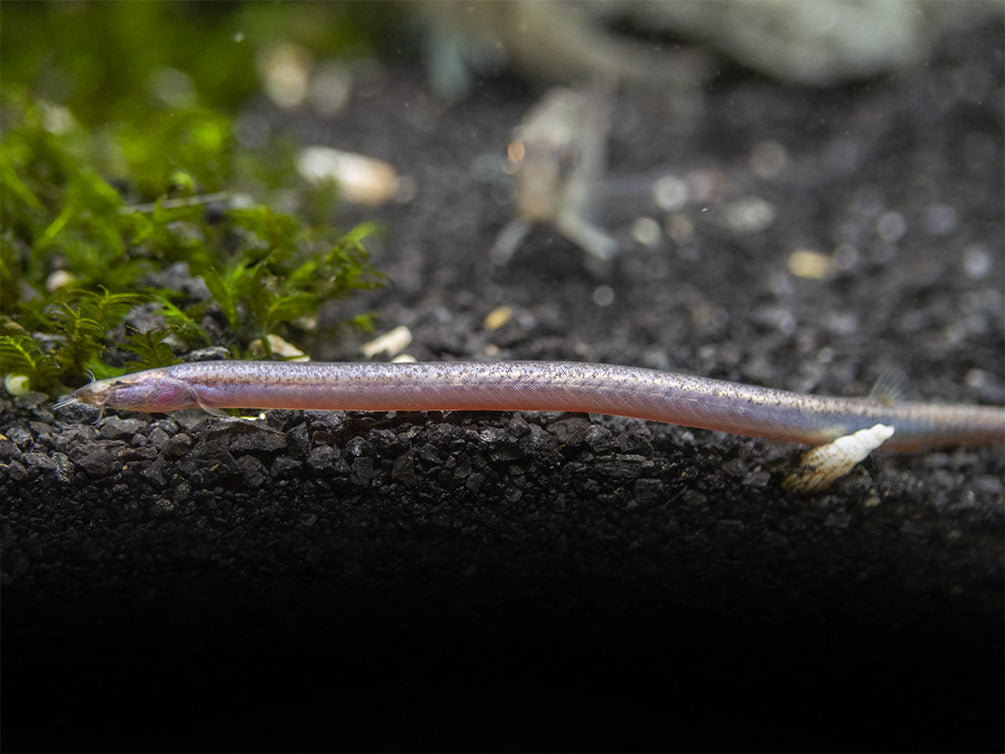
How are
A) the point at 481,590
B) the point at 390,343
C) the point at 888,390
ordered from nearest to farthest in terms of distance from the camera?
the point at 481,590 < the point at 888,390 < the point at 390,343

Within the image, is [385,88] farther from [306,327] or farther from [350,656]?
[350,656]

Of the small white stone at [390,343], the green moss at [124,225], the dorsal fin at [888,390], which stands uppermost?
the green moss at [124,225]

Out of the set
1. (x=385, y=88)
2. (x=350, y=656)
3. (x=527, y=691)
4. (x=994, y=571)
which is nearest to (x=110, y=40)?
(x=385, y=88)

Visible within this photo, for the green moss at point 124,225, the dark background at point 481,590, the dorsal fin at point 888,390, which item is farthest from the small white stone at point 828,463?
the green moss at point 124,225

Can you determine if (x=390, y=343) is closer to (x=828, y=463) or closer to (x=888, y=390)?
(x=828, y=463)

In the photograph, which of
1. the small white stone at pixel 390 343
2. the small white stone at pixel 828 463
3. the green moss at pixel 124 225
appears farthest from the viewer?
the small white stone at pixel 390 343

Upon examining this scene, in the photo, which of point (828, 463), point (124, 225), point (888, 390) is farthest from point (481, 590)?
point (124, 225)

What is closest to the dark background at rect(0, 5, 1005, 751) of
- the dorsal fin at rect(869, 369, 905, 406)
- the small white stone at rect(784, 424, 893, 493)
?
the small white stone at rect(784, 424, 893, 493)

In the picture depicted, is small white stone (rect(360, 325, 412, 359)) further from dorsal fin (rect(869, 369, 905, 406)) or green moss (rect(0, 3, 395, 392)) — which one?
dorsal fin (rect(869, 369, 905, 406))

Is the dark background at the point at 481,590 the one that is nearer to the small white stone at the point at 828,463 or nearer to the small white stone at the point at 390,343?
the small white stone at the point at 828,463

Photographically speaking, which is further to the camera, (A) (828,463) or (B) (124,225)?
(B) (124,225)

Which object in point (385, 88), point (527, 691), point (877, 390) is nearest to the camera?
point (527, 691)
